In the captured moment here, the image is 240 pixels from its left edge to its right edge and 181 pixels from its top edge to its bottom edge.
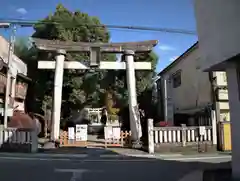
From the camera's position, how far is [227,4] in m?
8.05

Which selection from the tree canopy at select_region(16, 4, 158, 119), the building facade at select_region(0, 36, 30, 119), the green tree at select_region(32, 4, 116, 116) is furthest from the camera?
the tree canopy at select_region(16, 4, 158, 119)

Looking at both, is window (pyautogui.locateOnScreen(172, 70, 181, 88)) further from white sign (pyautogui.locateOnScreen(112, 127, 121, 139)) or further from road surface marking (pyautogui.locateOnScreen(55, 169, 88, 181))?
road surface marking (pyautogui.locateOnScreen(55, 169, 88, 181))

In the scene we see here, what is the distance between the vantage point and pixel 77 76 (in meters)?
27.6

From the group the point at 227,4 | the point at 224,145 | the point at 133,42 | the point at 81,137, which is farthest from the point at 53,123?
the point at 227,4

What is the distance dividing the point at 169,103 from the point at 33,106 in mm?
14407

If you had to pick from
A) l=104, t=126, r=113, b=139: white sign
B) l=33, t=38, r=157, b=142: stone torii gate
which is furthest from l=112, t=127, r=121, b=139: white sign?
l=33, t=38, r=157, b=142: stone torii gate

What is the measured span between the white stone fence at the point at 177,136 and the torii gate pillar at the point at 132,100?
120 inches

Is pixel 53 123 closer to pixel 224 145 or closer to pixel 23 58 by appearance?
pixel 224 145

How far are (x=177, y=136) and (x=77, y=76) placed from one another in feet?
40.5

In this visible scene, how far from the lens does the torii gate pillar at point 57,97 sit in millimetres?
21188

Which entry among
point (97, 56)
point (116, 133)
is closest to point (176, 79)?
point (97, 56)

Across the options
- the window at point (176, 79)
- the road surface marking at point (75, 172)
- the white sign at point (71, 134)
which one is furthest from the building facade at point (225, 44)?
the window at point (176, 79)

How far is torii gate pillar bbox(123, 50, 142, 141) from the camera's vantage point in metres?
21.4

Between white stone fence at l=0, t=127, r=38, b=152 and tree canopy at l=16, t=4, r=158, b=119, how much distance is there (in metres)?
9.00
